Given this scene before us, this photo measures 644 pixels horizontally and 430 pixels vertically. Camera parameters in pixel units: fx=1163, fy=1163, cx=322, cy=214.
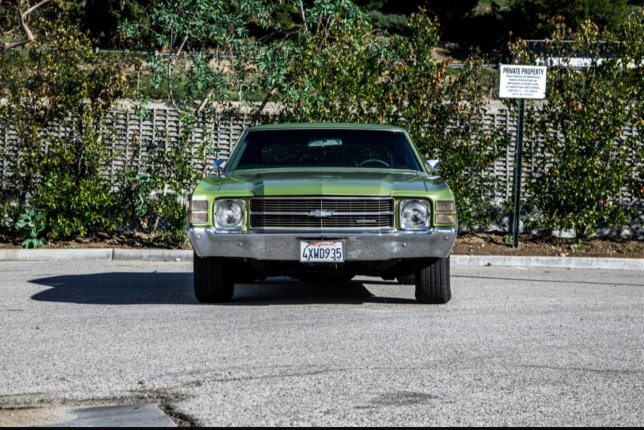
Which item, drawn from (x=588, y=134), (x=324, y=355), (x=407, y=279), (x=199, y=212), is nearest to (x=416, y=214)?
(x=199, y=212)

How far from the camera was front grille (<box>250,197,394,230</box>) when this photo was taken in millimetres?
9875

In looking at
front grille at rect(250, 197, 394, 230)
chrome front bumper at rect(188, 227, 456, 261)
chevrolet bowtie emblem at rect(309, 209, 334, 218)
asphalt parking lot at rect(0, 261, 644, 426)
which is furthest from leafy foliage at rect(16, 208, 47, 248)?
chevrolet bowtie emblem at rect(309, 209, 334, 218)

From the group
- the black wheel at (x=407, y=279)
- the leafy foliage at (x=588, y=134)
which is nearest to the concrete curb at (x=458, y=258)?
the leafy foliage at (x=588, y=134)

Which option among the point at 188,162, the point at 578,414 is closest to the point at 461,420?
the point at 578,414

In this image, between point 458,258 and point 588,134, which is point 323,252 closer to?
point 458,258

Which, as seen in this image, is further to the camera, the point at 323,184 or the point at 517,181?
the point at 517,181

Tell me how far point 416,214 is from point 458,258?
5.83 meters

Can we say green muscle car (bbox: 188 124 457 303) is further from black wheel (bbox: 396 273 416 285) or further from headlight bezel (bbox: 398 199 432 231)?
black wheel (bbox: 396 273 416 285)

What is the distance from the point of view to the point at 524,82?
655 inches

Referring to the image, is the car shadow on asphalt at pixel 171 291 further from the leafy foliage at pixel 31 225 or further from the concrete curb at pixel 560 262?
the leafy foliage at pixel 31 225

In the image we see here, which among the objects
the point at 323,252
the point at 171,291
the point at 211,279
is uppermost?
the point at 323,252

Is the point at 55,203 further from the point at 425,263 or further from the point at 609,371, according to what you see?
the point at 609,371

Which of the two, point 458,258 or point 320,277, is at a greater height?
point 320,277

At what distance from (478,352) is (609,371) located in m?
0.96
